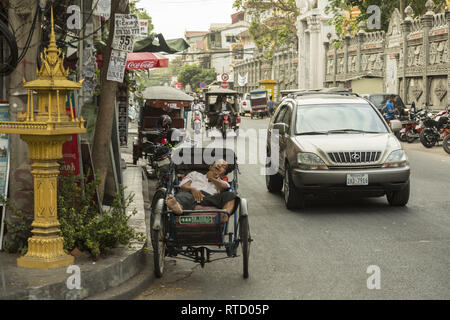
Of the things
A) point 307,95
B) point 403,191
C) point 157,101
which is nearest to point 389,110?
point 157,101

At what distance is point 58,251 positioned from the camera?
6.57m

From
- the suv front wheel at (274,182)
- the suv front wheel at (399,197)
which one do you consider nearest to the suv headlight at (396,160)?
the suv front wheel at (399,197)

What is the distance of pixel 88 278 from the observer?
6156 mm

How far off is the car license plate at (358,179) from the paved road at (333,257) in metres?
0.49

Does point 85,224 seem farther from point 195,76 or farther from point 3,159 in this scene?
point 195,76

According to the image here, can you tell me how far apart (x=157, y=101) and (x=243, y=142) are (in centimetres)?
694

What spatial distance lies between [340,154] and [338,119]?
1.35m

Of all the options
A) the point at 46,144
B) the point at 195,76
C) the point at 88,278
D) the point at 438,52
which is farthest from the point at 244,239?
the point at 195,76

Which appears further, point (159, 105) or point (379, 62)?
point (379, 62)

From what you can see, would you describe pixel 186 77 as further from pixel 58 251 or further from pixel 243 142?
pixel 58 251

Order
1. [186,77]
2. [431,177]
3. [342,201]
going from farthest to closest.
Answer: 1. [186,77]
2. [431,177]
3. [342,201]

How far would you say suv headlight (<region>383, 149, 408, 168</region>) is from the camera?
10805 mm

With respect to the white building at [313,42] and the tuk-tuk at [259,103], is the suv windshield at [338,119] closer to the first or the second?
the tuk-tuk at [259,103]

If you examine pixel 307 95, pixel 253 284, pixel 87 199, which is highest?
pixel 307 95
